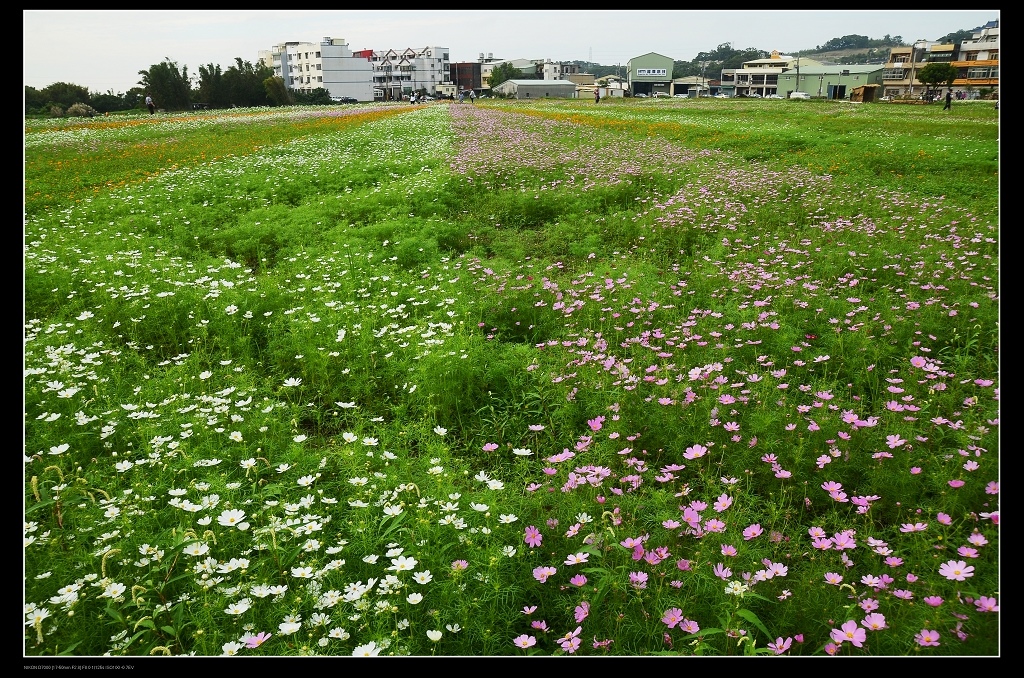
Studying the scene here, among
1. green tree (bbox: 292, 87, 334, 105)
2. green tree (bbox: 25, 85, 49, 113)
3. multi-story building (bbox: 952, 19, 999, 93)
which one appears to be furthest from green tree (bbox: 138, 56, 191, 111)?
green tree (bbox: 292, 87, 334, 105)

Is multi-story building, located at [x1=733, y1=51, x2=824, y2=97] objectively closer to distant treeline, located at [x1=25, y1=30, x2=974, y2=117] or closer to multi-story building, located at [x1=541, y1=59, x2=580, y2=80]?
distant treeline, located at [x1=25, y1=30, x2=974, y2=117]

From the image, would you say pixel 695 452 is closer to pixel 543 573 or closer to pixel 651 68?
pixel 543 573

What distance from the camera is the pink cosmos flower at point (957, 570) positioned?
1.98 metres

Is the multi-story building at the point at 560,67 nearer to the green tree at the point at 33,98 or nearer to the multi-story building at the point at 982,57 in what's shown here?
the multi-story building at the point at 982,57

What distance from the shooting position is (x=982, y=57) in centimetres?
223

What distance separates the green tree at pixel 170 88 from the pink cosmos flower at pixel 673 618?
5033mm

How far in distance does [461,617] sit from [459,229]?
6.24 m

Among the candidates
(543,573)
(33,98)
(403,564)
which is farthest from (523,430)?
(33,98)

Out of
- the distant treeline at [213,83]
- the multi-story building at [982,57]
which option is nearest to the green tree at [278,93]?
the distant treeline at [213,83]

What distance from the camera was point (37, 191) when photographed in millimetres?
8562

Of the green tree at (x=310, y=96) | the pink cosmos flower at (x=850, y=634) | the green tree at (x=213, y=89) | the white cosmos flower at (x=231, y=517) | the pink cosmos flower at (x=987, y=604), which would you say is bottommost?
the pink cosmos flower at (x=850, y=634)

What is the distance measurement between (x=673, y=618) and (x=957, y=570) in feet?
3.60
